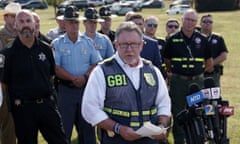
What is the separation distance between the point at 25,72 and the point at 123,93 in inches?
75.1

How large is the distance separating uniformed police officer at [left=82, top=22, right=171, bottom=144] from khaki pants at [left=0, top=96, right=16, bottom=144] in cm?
263

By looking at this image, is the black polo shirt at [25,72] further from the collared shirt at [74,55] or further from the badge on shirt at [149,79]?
the badge on shirt at [149,79]

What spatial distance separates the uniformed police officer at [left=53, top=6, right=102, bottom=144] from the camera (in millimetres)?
6492

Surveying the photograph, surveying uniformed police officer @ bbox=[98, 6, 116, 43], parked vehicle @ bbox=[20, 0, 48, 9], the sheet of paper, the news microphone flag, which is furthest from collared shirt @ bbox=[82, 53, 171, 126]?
parked vehicle @ bbox=[20, 0, 48, 9]

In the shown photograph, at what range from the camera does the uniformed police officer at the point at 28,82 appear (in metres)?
5.51

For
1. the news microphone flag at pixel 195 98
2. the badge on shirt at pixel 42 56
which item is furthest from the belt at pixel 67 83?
the news microphone flag at pixel 195 98

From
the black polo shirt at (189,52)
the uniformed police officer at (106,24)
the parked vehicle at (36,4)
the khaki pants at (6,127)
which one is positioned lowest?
the parked vehicle at (36,4)

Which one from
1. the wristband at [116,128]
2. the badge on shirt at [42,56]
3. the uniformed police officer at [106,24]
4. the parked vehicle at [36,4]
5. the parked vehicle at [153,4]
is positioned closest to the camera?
the wristband at [116,128]

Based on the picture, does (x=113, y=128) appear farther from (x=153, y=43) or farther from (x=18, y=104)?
(x=153, y=43)

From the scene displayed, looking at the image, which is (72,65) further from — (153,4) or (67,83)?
(153,4)

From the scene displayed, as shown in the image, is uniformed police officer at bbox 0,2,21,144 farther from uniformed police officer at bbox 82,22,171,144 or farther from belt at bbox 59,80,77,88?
uniformed police officer at bbox 82,22,171,144

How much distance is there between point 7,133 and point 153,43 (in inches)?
95.8

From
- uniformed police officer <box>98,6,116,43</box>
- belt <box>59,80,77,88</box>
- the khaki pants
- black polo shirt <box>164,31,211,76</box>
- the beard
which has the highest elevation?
the beard

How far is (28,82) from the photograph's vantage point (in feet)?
18.1
